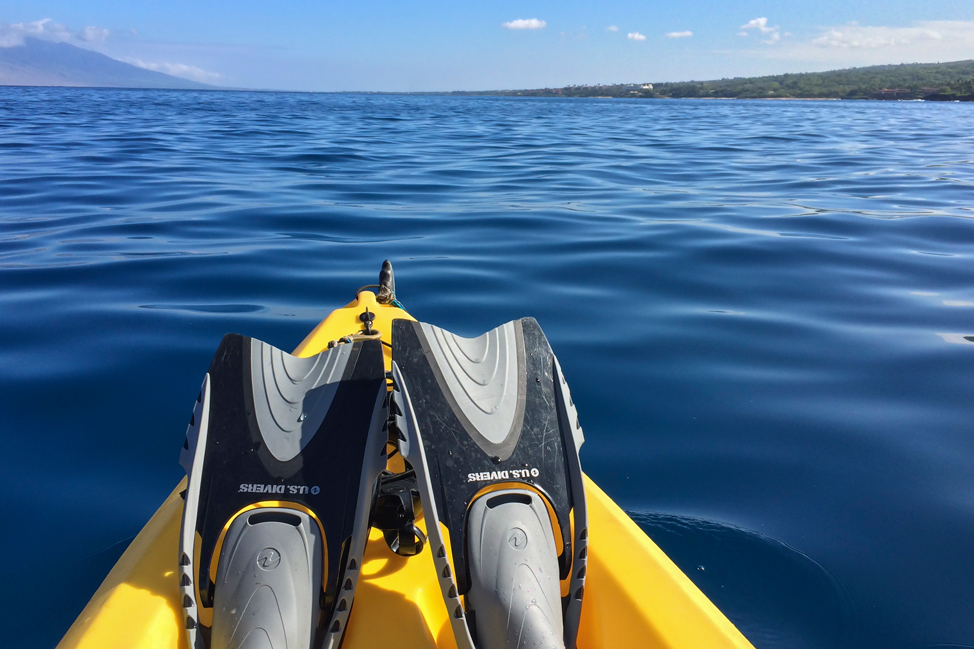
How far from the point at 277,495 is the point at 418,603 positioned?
44 centimetres

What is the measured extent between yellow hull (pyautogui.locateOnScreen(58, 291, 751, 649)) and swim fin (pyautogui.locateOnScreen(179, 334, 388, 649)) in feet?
0.32

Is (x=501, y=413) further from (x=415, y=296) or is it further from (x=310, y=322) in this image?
(x=415, y=296)

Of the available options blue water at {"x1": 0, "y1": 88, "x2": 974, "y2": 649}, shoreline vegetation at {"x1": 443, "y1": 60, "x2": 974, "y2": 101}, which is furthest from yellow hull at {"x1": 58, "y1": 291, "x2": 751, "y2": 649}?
shoreline vegetation at {"x1": 443, "y1": 60, "x2": 974, "y2": 101}

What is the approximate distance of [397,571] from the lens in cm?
164

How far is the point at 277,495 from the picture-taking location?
4.91 ft

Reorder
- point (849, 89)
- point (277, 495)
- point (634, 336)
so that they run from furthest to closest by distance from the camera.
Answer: point (849, 89) < point (634, 336) < point (277, 495)

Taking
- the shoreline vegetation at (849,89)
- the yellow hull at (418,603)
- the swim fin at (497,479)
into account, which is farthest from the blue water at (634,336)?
the shoreline vegetation at (849,89)

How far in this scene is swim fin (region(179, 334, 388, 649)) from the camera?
53.3 inches

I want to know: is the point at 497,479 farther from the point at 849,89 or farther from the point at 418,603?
the point at 849,89

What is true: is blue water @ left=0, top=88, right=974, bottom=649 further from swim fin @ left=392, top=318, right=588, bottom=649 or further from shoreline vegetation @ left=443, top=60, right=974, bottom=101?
shoreline vegetation @ left=443, top=60, right=974, bottom=101

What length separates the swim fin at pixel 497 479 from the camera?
1345 millimetres

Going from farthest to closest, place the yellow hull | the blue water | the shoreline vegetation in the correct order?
the shoreline vegetation < the blue water < the yellow hull

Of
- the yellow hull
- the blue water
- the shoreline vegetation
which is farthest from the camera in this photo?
the shoreline vegetation

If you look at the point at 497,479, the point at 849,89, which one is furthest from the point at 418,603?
the point at 849,89
